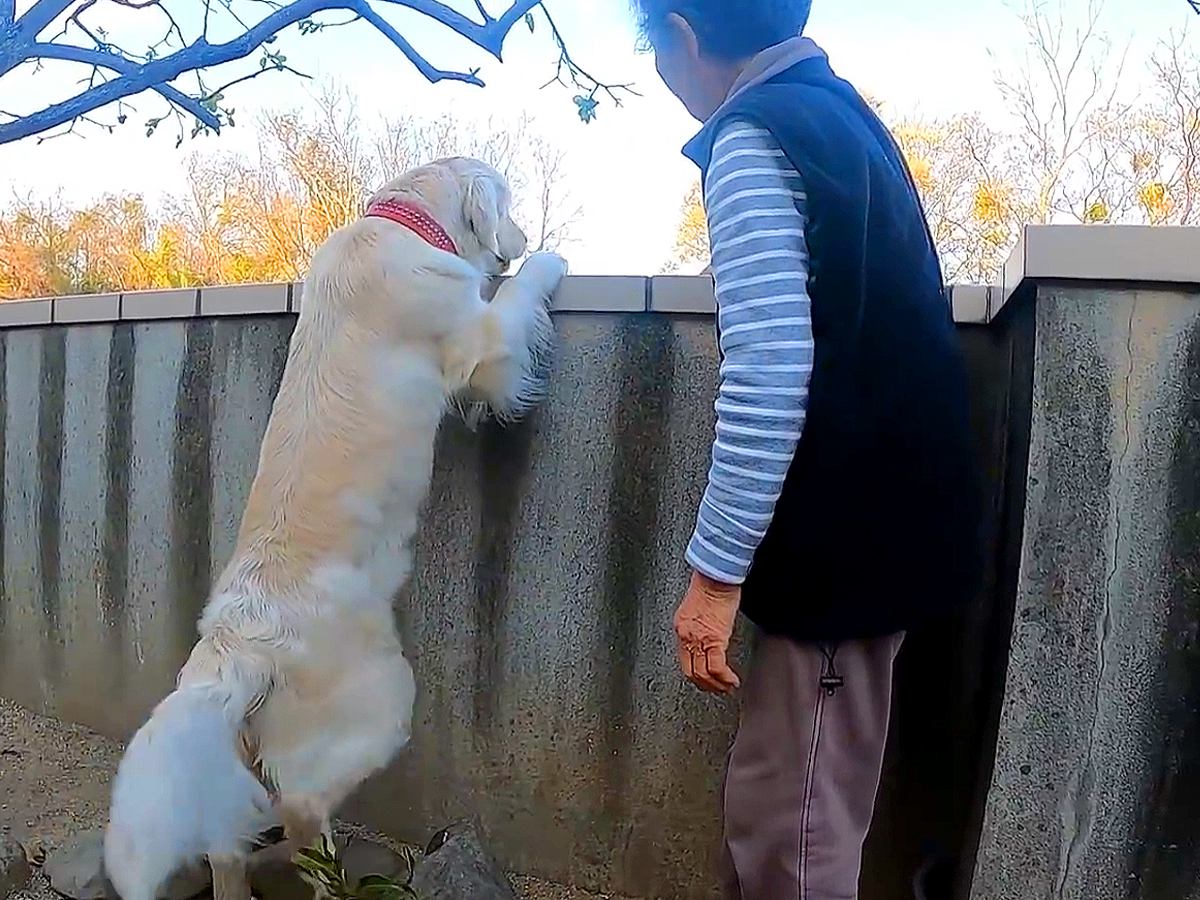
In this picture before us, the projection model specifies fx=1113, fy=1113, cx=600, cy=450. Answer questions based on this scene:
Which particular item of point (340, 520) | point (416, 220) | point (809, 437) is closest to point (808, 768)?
point (809, 437)

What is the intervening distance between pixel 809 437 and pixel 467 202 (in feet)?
4.80

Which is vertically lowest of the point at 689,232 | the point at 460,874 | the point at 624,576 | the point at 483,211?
the point at 460,874

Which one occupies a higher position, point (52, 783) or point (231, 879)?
point (231, 879)

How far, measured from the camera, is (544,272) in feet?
8.63

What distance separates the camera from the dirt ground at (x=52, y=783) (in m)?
2.72

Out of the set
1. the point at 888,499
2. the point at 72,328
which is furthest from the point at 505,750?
the point at 72,328

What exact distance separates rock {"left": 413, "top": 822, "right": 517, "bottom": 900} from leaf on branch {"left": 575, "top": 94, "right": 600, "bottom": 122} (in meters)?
2.44

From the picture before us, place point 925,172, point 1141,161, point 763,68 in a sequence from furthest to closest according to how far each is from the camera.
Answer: point 925,172
point 1141,161
point 763,68

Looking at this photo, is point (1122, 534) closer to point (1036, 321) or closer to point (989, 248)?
point (1036, 321)

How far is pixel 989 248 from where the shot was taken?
746cm

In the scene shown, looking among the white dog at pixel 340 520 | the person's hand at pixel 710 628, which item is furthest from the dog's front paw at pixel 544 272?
the person's hand at pixel 710 628

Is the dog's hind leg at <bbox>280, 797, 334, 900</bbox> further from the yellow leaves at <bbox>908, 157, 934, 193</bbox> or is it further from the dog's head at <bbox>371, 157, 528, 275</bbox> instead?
the yellow leaves at <bbox>908, 157, 934, 193</bbox>

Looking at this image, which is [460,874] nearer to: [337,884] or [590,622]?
[337,884]

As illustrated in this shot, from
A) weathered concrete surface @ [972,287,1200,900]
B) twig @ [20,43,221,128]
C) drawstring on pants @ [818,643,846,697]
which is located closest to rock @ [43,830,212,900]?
drawstring on pants @ [818,643,846,697]
